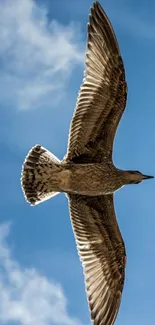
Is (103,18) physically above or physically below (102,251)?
above

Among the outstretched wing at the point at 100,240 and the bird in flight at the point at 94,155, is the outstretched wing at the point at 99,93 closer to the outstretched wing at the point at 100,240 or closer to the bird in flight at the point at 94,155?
the bird in flight at the point at 94,155

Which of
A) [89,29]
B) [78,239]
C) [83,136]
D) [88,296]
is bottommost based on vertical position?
[88,296]

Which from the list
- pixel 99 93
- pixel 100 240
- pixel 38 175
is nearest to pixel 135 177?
pixel 100 240

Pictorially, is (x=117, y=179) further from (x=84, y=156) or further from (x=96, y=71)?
(x=96, y=71)

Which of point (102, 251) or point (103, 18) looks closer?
point (103, 18)

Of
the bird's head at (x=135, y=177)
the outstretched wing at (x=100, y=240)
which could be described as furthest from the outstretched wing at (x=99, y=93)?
the outstretched wing at (x=100, y=240)

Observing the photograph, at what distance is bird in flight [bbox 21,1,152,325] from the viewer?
17.8 meters

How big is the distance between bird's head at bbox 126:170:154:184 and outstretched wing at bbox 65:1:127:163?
841 mm

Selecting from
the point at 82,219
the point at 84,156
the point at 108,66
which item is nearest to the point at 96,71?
the point at 108,66

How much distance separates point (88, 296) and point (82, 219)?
1.50m

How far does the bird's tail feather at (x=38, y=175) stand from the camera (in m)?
17.9

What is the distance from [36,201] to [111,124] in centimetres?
192

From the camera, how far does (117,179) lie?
18.3m

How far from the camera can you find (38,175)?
17859mm
